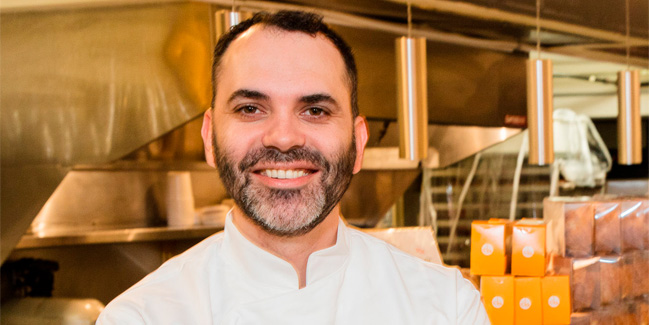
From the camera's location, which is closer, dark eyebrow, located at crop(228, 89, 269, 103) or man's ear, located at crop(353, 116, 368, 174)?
dark eyebrow, located at crop(228, 89, 269, 103)

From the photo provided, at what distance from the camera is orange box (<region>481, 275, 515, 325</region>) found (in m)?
2.33

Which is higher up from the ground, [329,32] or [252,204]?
[329,32]

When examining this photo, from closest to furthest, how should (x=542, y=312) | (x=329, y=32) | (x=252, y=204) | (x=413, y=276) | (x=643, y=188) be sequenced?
(x=252, y=204) → (x=329, y=32) → (x=413, y=276) → (x=542, y=312) → (x=643, y=188)

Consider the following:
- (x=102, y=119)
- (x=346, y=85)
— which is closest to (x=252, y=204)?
(x=346, y=85)

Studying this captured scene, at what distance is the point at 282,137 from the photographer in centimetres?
117

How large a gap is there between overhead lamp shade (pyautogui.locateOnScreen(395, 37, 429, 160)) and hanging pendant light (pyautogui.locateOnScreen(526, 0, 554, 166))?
1.58 feet

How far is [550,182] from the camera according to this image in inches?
192

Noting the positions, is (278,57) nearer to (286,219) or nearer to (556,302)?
(286,219)

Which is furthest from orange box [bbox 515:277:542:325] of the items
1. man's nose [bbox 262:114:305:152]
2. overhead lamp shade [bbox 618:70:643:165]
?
man's nose [bbox 262:114:305:152]

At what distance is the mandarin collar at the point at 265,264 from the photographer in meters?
1.30

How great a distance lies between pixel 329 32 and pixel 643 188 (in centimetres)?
465

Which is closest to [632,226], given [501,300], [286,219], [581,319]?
[581,319]

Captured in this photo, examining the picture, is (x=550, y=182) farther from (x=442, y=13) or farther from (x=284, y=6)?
(x=284, y=6)

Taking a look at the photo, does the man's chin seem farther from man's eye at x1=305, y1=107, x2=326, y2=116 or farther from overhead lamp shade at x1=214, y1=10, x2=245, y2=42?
overhead lamp shade at x1=214, y1=10, x2=245, y2=42
